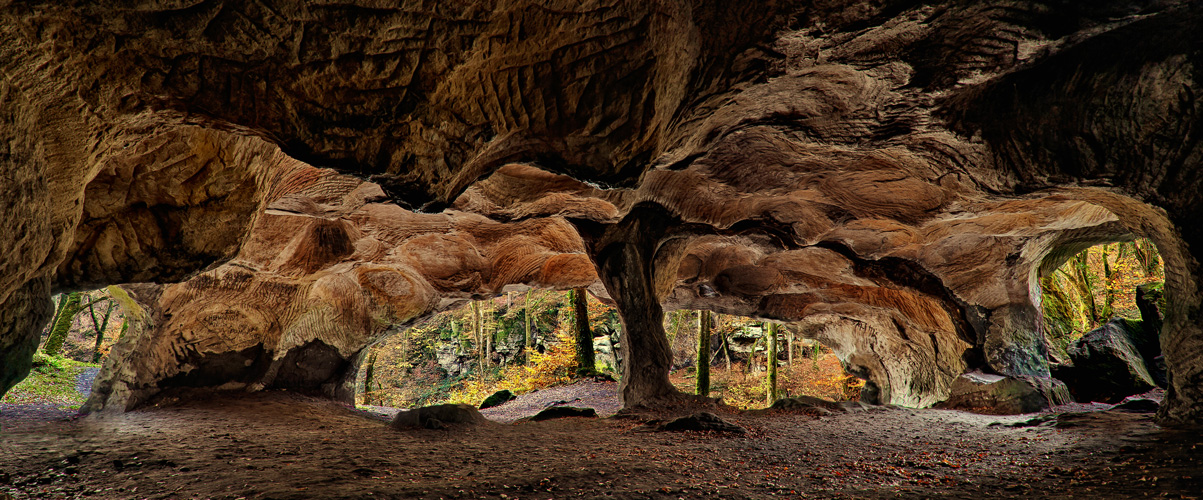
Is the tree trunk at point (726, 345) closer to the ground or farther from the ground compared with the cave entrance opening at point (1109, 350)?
closer to the ground

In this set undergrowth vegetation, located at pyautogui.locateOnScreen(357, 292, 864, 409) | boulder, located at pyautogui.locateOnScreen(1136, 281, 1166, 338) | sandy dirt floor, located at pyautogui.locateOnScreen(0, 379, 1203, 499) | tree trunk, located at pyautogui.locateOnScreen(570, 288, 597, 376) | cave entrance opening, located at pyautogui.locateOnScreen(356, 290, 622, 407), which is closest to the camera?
sandy dirt floor, located at pyautogui.locateOnScreen(0, 379, 1203, 499)

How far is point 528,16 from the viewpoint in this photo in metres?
3.70

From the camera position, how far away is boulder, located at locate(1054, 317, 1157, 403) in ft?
28.2

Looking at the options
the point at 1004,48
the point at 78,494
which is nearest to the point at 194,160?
the point at 78,494

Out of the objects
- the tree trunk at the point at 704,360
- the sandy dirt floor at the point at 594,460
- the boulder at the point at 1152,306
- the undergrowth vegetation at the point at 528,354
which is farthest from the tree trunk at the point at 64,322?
the boulder at the point at 1152,306

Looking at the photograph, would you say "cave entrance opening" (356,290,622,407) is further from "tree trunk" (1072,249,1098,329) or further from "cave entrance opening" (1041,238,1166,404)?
"tree trunk" (1072,249,1098,329)

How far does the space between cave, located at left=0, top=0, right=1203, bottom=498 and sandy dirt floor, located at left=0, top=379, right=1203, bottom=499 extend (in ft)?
0.17

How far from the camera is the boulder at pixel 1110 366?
338 inches

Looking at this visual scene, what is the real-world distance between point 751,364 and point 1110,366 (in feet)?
53.5

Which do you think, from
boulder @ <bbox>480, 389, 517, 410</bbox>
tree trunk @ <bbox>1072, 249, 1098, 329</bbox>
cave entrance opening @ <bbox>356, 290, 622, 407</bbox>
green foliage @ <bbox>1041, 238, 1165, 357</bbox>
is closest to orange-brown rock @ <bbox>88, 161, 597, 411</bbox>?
boulder @ <bbox>480, 389, 517, 410</bbox>

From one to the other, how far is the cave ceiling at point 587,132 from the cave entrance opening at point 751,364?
1224cm

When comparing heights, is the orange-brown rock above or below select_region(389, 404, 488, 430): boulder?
above

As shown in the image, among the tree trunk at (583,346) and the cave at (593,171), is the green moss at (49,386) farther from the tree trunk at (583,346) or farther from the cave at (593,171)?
the tree trunk at (583,346)

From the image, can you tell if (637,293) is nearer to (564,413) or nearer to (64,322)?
(564,413)
